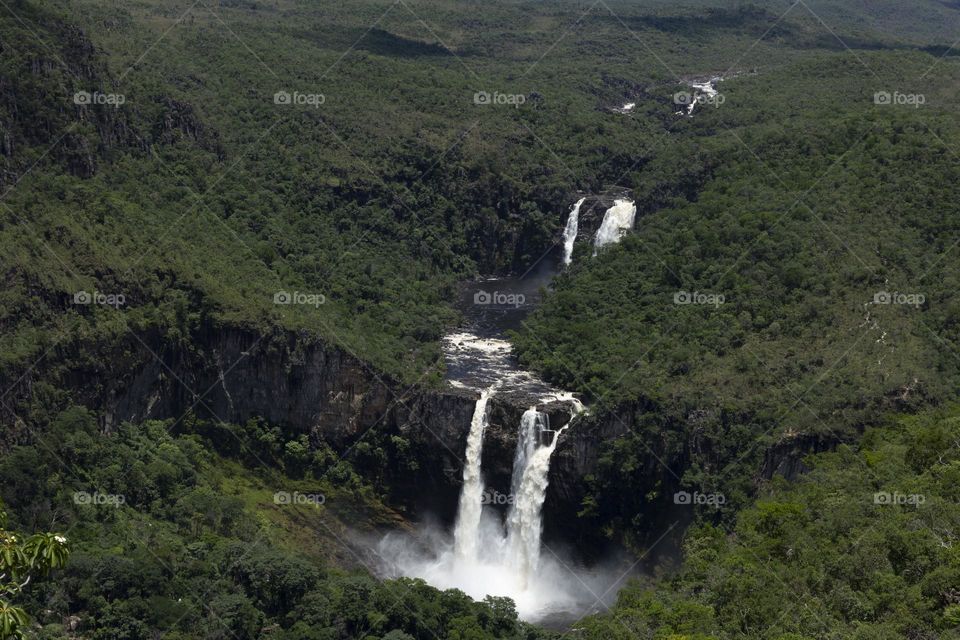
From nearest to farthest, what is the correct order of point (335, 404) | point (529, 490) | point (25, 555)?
point (25, 555) → point (529, 490) → point (335, 404)

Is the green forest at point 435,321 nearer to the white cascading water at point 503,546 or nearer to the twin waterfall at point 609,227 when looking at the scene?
the twin waterfall at point 609,227

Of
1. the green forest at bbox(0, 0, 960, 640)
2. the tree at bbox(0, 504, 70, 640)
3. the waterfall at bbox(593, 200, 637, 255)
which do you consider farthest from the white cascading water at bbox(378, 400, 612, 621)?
the tree at bbox(0, 504, 70, 640)

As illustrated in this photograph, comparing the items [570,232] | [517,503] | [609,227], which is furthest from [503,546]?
[570,232]

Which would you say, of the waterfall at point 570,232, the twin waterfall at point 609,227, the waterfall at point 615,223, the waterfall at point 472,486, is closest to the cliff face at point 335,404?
the waterfall at point 472,486

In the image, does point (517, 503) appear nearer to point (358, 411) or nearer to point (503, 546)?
point (503, 546)

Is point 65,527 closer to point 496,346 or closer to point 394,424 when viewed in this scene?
point 394,424

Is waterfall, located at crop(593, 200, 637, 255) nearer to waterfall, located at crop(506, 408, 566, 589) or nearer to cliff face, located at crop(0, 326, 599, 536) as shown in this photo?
cliff face, located at crop(0, 326, 599, 536)
